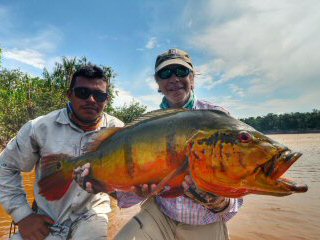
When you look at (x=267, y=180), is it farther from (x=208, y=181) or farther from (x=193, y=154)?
(x=193, y=154)

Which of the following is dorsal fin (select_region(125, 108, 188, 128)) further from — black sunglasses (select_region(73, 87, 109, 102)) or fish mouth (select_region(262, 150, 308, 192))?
black sunglasses (select_region(73, 87, 109, 102))

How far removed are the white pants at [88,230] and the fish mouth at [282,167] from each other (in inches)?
90.9

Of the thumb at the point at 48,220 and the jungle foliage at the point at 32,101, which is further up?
the jungle foliage at the point at 32,101

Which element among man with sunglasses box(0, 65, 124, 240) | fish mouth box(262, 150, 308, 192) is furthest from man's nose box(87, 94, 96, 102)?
fish mouth box(262, 150, 308, 192)

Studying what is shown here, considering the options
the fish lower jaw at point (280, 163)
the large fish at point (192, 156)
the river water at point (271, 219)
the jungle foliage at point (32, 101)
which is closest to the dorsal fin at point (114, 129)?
the large fish at point (192, 156)

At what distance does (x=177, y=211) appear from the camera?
3439mm

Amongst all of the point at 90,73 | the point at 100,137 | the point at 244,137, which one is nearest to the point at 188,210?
the point at 100,137

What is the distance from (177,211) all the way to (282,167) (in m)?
1.73

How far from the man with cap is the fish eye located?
1.04 meters

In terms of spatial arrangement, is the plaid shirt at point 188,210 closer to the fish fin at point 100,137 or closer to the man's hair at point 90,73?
the fish fin at point 100,137

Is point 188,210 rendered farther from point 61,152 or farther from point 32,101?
point 32,101

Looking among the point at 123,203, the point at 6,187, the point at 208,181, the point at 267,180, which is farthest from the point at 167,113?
the point at 6,187

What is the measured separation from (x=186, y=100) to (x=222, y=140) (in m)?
1.60

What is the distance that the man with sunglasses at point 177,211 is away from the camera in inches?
133
